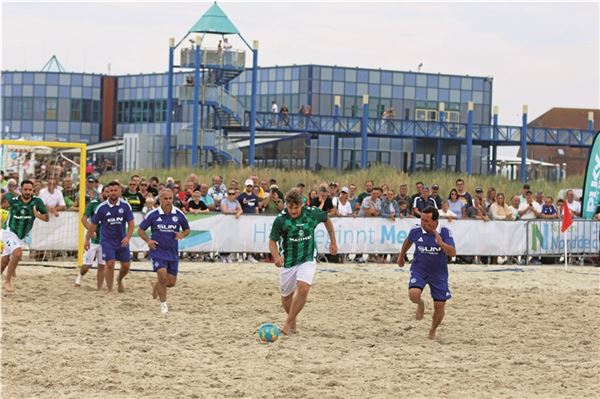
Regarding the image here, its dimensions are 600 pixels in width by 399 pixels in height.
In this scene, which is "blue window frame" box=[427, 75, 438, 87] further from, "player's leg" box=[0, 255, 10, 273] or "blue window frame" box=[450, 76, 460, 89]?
"player's leg" box=[0, 255, 10, 273]

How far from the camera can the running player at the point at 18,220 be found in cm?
1627

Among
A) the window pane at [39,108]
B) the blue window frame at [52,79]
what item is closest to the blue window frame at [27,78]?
the blue window frame at [52,79]

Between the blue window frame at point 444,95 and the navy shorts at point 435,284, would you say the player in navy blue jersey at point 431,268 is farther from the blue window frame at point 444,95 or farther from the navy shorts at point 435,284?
the blue window frame at point 444,95

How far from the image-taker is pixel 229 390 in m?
9.51

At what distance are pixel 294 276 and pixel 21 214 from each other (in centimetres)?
557

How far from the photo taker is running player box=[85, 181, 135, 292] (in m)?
16.5

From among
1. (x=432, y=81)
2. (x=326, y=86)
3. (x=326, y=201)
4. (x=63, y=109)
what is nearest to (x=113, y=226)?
(x=326, y=201)

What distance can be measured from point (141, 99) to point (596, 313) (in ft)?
206

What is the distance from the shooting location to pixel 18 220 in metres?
16.6

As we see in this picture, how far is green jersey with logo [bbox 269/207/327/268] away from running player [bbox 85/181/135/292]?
4260 mm

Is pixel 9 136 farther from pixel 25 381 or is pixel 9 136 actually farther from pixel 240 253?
pixel 25 381

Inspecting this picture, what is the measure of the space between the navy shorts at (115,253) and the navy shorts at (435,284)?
548cm

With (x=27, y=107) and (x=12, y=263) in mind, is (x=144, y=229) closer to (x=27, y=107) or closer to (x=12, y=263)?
(x=12, y=263)

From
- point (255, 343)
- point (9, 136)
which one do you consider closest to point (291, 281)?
point (255, 343)
